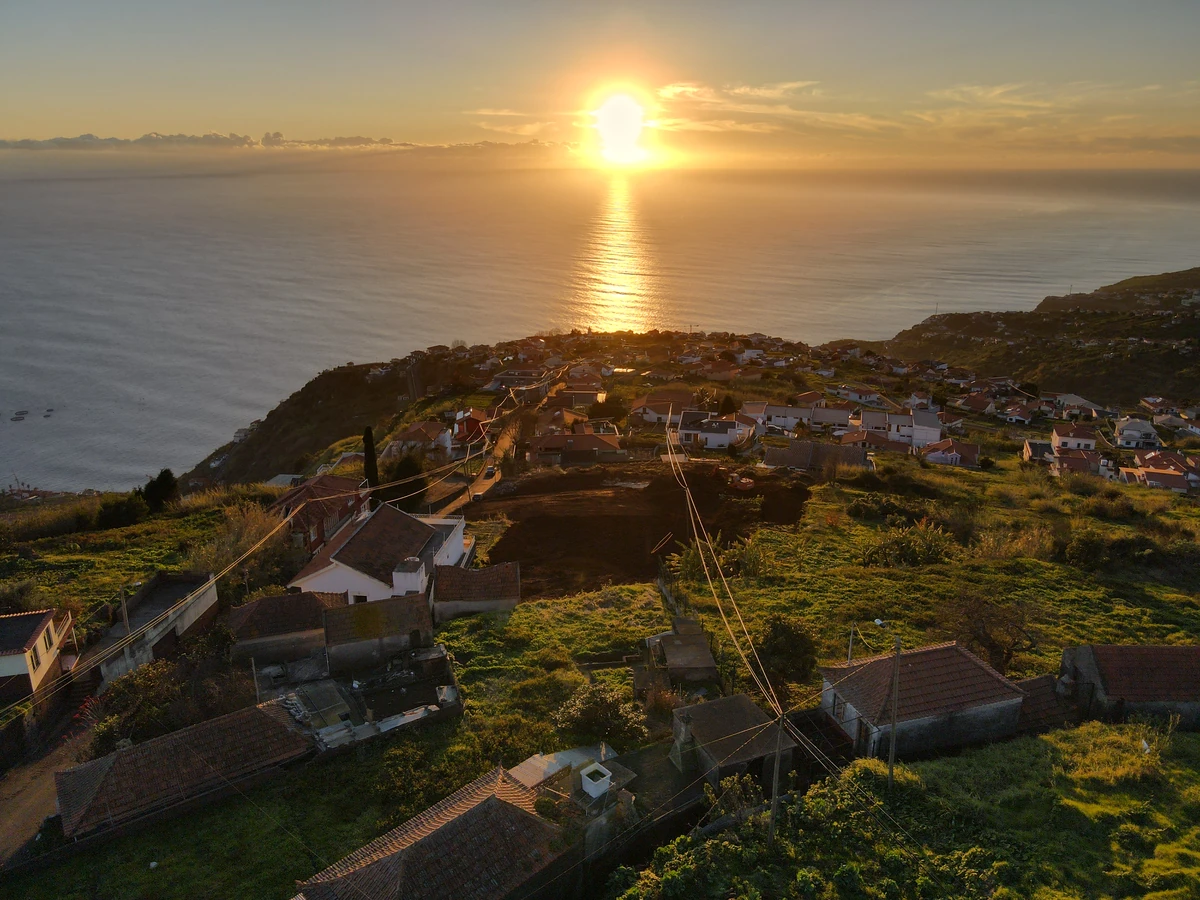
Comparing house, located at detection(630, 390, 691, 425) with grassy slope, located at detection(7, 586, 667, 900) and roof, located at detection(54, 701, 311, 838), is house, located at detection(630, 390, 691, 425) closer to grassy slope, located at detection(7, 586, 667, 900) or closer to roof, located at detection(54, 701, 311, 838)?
grassy slope, located at detection(7, 586, 667, 900)

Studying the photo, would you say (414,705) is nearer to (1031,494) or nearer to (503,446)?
(503,446)

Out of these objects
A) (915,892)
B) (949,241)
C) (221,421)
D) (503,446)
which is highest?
(949,241)

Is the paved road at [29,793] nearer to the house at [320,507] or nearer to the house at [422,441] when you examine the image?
the house at [320,507]

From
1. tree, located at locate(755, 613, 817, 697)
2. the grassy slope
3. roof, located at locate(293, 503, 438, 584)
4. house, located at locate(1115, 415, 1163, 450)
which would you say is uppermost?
roof, located at locate(293, 503, 438, 584)

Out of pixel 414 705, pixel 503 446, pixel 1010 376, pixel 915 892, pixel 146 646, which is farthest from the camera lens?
pixel 1010 376

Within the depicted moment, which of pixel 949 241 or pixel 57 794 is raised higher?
pixel 949 241

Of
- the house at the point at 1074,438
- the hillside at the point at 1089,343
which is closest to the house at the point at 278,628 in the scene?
the house at the point at 1074,438

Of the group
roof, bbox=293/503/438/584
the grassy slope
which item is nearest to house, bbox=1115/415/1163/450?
roof, bbox=293/503/438/584

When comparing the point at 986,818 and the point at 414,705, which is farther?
the point at 414,705

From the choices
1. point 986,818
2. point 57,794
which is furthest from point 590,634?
point 57,794
